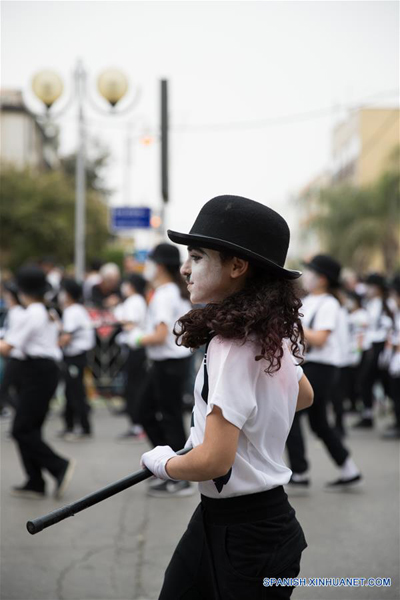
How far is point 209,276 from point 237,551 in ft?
2.86

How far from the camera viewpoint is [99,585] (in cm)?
457

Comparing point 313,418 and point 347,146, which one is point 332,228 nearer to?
point 347,146

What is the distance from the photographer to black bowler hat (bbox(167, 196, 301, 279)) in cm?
255

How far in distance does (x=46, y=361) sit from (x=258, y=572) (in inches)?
165

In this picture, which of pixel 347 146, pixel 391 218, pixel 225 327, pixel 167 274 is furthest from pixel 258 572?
pixel 347 146

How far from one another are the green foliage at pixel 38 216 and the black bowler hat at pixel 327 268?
94.0 feet

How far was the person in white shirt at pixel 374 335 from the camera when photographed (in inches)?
415

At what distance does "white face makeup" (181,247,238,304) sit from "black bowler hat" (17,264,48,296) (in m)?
4.04

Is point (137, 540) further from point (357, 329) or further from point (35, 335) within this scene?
point (357, 329)

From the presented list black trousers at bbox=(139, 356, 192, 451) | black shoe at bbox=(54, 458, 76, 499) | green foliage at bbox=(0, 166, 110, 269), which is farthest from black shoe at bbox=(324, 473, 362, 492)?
green foliage at bbox=(0, 166, 110, 269)

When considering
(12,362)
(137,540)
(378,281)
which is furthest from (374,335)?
(137,540)

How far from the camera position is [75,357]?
31.8 ft

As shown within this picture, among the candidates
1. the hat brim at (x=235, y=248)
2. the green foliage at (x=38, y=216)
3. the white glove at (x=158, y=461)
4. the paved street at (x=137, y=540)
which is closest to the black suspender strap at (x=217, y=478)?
the white glove at (x=158, y=461)

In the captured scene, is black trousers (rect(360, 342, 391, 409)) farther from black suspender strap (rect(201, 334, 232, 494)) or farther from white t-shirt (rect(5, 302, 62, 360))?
black suspender strap (rect(201, 334, 232, 494))
